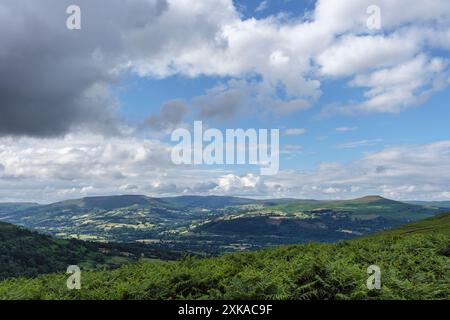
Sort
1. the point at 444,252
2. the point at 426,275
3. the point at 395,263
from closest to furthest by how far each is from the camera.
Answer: the point at 426,275, the point at 395,263, the point at 444,252

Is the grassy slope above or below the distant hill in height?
above

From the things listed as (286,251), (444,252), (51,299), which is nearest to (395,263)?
(444,252)

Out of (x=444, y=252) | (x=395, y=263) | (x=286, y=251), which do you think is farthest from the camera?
(x=286, y=251)

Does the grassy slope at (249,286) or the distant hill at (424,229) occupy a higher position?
the grassy slope at (249,286)

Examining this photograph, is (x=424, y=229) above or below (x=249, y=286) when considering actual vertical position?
below

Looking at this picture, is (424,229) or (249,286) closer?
(249,286)

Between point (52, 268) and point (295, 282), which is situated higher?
point (295, 282)

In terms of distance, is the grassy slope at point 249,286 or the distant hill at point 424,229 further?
the distant hill at point 424,229

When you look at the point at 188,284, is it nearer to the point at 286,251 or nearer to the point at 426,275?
the point at 426,275

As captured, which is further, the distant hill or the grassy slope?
the distant hill
